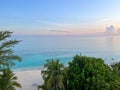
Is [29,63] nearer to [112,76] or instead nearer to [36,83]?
[36,83]

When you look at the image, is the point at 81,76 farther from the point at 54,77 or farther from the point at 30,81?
the point at 30,81

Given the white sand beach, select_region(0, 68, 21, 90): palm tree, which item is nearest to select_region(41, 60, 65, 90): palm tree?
select_region(0, 68, 21, 90): palm tree

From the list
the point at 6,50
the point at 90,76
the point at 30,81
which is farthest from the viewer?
the point at 30,81

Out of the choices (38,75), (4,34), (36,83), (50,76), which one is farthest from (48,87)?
(38,75)

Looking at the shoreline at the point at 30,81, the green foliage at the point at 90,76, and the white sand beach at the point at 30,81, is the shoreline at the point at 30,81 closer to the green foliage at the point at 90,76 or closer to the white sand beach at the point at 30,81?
the white sand beach at the point at 30,81

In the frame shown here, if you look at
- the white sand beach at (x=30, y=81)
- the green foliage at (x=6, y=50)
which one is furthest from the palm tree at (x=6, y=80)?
the white sand beach at (x=30, y=81)

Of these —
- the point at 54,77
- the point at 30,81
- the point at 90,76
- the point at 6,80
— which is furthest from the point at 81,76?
the point at 30,81
